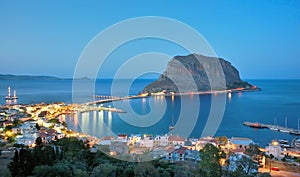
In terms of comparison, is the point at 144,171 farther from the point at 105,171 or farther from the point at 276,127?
the point at 276,127

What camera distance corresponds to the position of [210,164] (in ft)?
12.1

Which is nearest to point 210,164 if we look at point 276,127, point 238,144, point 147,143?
point 147,143

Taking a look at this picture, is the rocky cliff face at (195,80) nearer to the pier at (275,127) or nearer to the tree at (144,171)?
the pier at (275,127)

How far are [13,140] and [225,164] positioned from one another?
724cm

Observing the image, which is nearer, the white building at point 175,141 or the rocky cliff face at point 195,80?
the white building at point 175,141

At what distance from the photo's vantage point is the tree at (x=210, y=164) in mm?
3536

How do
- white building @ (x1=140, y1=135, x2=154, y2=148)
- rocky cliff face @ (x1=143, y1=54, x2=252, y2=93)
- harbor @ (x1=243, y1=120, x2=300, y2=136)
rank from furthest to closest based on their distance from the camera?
rocky cliff face @ (x1=143, y1=54, x2=252, y2=93) → harbor @ (x1=243, y1=120, x2=300, y2=136) → white building @ (x1=140, y1=135, x2=154, y2=148)

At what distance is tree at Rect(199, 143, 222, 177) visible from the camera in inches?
139

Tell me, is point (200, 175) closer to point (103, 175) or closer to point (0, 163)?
point (103, 175)

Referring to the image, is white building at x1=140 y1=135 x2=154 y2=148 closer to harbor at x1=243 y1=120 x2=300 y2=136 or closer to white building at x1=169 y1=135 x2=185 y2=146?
white building at x1=169 y1=135 x2=185 y2=146

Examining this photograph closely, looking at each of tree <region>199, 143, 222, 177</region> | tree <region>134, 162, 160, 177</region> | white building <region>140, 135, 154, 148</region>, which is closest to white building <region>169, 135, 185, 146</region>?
white building <region>140, 135, 154, 148</region>

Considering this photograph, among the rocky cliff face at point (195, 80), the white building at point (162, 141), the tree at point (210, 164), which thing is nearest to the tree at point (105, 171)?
the tree at point (210, 164)

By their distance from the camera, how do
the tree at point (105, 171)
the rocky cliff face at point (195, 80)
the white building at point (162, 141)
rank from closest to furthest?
the tree at point (105, 171)
the white building at point (162, 141)
the rocky cliff face at point (195, 80)

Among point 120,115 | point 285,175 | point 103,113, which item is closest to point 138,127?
point 120,115
